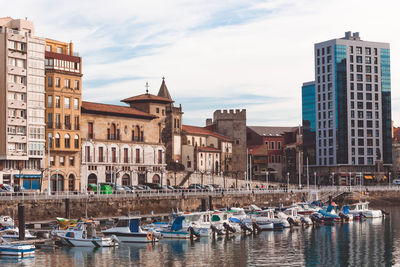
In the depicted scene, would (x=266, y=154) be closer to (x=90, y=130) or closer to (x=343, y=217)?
(x=90, y=130)

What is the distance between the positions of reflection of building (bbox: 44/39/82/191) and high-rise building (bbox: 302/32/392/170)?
87178 mm

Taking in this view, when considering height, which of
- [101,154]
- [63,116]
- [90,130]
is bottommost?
[101,154]

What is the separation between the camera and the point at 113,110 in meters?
120

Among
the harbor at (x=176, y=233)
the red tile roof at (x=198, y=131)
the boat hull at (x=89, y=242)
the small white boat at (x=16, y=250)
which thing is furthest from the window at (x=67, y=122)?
the small white boat at (x=16, y=250)

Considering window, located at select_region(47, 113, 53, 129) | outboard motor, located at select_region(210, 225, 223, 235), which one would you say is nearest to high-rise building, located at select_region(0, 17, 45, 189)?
window, located at select_region(47, 113, 53, 129)

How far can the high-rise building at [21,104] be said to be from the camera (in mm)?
101000

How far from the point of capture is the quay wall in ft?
265

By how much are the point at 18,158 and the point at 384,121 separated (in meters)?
113

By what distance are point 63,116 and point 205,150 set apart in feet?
166

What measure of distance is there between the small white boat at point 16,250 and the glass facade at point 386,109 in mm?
139525

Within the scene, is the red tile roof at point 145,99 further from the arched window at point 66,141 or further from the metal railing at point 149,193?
the arched window at point 66,141

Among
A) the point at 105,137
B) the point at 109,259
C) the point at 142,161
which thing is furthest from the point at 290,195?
the point at 109,259

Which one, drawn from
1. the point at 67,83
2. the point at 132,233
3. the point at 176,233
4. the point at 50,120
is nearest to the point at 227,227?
the point at 176,233

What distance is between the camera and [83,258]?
58531 millimetres
